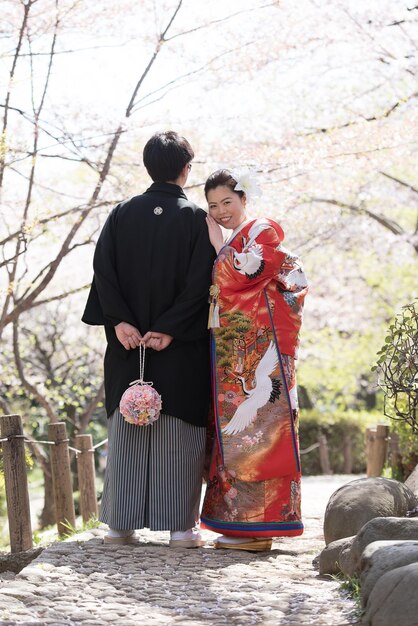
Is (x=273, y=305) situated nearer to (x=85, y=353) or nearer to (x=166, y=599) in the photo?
(x=166, y=599)

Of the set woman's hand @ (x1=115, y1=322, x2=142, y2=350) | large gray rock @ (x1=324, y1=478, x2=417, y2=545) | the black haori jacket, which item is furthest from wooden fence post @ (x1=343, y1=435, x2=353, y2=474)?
woman's hand @ (x1=115, y1=322, x2=142, y2=350)

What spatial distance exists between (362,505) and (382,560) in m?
1.24

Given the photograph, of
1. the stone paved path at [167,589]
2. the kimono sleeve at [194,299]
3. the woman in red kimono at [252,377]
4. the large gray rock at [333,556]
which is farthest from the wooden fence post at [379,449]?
the large gray rock at [333,556]

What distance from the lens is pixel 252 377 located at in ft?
14.4

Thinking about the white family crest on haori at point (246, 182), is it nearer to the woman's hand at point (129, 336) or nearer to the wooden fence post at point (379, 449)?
the woman's hand at point (129, 336)

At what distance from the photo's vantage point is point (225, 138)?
8531 millimetres

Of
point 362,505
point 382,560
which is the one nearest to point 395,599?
point 382,560

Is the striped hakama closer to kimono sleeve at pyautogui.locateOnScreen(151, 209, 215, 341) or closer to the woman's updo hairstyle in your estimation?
kimono sleeve at pyautogui.locateOnScreen(151, 209, 215, 341)

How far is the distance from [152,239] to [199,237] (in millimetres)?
242

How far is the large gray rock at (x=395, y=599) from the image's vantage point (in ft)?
8.67

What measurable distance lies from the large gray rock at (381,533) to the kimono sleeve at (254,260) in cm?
142

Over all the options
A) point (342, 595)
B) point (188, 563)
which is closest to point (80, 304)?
point (188, 563)

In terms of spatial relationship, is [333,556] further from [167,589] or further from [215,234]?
[215,234]

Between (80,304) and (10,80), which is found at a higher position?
(10,80)
